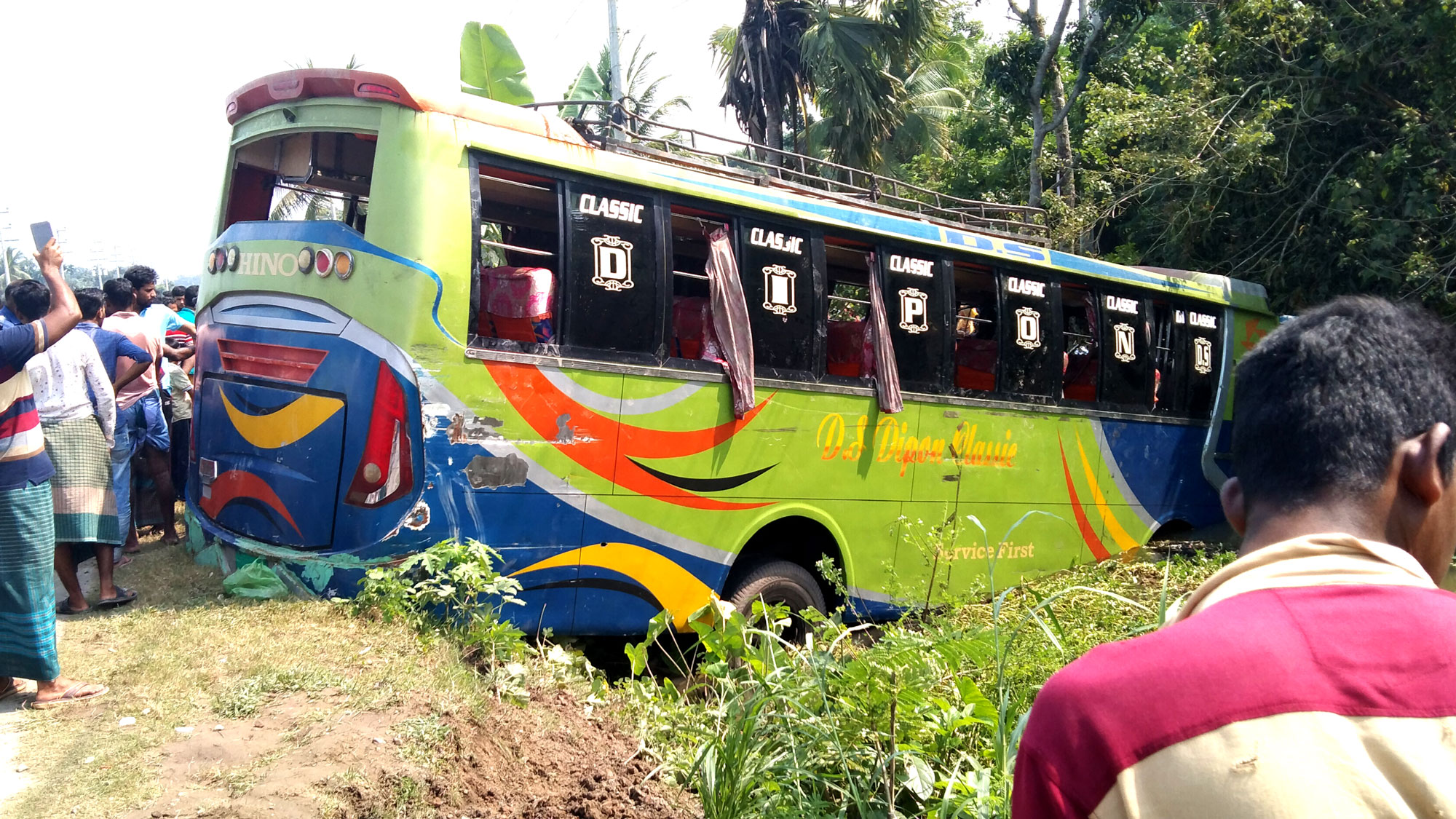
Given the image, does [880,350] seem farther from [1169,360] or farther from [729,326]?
[1169,360]

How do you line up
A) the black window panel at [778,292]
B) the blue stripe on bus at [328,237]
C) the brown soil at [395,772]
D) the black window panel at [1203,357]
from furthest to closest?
the black window panel at [1203,357] < the black window panel at [778,292] < the blue stripe on bus at [328,237] < the brown soil at [395,772]

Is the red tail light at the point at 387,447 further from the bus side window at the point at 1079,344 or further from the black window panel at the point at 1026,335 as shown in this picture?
the bus side window at the point at 1079,344

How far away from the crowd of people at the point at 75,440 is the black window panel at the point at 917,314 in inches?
179

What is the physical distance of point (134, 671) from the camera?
14.1ft

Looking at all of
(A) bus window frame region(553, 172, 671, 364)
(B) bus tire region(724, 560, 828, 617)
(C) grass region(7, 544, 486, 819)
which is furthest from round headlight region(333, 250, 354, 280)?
(B) bus tire region(724, 560, 828, 617)

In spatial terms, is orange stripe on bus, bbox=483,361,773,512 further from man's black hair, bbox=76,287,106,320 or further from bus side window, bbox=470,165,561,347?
man's black hair, bbox=76,287,106,320

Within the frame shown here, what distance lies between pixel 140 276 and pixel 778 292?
487 cm

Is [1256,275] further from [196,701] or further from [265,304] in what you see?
[196,701]

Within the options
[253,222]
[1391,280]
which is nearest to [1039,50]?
[1391,280]

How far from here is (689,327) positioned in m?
6.25

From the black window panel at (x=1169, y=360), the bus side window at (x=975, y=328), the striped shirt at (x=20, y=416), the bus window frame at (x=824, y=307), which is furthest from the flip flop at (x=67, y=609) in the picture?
the black window panel at (x=1169, y=360)

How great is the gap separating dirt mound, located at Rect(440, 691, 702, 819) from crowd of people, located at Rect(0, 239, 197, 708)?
5.63 feet

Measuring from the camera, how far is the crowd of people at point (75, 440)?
4250 millimetres

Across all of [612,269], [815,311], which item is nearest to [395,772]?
[612,269]
